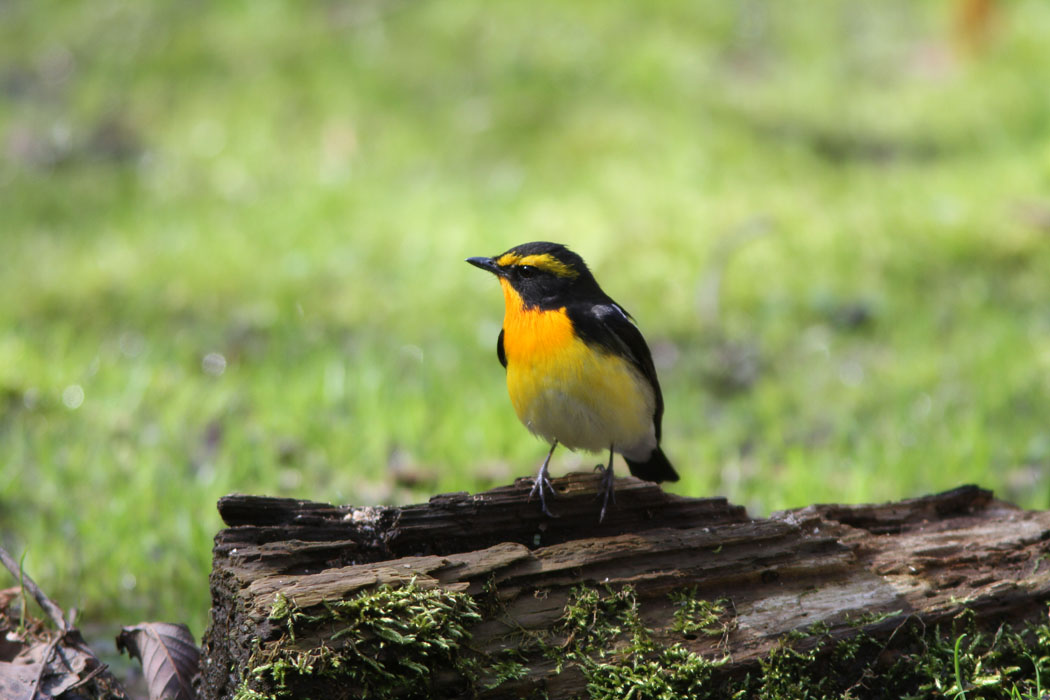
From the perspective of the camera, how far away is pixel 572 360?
3701 mm

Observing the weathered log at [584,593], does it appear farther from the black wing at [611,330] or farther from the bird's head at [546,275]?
the bird's head at [546,275]

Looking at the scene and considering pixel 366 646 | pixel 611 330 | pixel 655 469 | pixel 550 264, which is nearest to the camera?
pixel 366 646

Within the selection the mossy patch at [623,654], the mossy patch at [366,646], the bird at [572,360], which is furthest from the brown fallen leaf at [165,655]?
the bird at [572,360]

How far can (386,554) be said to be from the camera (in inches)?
119

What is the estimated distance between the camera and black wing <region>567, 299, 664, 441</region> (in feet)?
12.5

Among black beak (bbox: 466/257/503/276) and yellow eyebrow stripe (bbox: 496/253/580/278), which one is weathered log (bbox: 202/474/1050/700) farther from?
black beak (bbox: 466/257/503/276)

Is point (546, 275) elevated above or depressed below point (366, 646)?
above

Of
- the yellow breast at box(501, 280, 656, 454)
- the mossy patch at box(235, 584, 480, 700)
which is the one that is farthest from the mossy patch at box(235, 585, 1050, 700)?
the yellow breast at box(501, 280, 656, 454)

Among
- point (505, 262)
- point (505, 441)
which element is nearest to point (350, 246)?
point (505, 441)

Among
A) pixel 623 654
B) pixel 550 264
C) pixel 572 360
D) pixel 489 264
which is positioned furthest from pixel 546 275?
pixel 623 654

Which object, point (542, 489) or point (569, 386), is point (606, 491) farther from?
point (569, 386)

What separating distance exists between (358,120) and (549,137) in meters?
2.12

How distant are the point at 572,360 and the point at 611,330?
0.86ft

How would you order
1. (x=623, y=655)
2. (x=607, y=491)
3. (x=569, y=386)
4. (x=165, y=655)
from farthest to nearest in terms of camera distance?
(x=569, y=386), (x=607, y=491), (x=165, y=655), (x=623, y=655)
